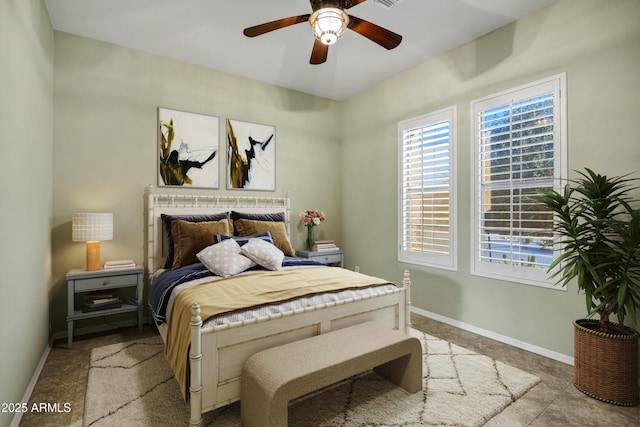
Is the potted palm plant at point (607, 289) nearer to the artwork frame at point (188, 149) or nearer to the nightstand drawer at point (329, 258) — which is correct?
the nightstand drawer at point (329, 258)

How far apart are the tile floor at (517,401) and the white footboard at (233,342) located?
807mm

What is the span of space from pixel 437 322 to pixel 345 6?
317cm

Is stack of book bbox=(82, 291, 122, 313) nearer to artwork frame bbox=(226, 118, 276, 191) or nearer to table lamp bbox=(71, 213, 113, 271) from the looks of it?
table lamp bbox=(71, 213, 113, 271)

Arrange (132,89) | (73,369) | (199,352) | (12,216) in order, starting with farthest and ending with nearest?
(132,89), (73,369), (12,216), (199,352)

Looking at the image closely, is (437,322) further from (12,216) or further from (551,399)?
(12,216)

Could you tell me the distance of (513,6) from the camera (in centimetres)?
276

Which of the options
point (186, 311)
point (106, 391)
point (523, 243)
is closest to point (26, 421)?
point (106, 391)

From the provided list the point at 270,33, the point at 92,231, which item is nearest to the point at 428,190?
the point at 270,33

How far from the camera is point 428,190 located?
12.3 ft

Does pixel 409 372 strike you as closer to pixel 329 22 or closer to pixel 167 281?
pixel 167 281

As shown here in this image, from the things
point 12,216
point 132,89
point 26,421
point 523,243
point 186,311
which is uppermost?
point 132,89

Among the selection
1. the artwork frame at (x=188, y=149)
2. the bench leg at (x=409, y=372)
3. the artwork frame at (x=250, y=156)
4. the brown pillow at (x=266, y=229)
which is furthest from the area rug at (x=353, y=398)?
the artwork frame at (x=250, y=156)

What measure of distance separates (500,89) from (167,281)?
3.49m

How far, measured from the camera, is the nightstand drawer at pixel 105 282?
2881 mm
